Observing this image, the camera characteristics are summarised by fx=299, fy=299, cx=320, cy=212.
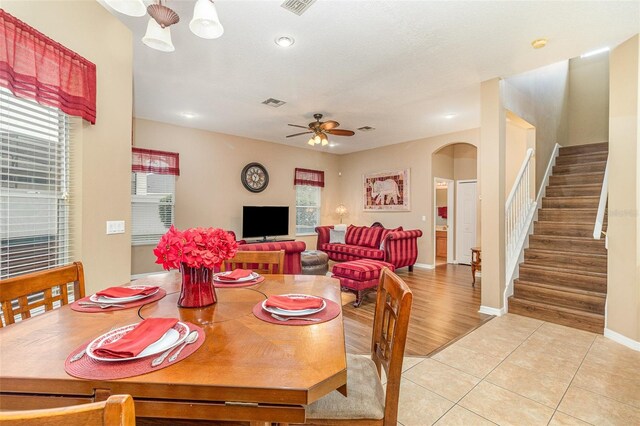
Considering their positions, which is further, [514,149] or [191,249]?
[514,149]

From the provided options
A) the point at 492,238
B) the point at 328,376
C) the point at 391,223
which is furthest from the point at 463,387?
the point at 391,223

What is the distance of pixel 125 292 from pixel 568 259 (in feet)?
15.0

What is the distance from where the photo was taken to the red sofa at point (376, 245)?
5.41m

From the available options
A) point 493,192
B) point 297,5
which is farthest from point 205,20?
point 493,192

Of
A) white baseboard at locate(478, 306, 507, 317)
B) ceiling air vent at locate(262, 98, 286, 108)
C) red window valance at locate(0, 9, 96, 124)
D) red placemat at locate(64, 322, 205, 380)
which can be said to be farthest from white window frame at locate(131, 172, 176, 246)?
white baseboard at locate(478, 306, 507, 317)

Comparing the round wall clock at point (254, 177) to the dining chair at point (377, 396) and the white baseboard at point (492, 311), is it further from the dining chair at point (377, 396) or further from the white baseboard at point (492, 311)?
the dining chair at point (377, 396)

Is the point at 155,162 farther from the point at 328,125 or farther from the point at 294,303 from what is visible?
the point at 294,303

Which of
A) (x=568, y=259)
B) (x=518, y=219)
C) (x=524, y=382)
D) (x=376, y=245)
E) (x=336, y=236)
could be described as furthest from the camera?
(x=336, y=236)

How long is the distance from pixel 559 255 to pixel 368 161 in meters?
4.61

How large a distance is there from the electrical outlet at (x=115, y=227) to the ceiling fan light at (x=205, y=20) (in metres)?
1.60

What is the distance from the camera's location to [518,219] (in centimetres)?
406

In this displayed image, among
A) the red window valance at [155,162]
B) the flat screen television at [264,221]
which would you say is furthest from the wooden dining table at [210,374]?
the flat screen television at [264,221]

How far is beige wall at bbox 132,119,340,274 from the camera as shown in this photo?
5336 millimetres

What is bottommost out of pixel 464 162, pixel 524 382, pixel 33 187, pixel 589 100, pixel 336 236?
pixel 524 382
